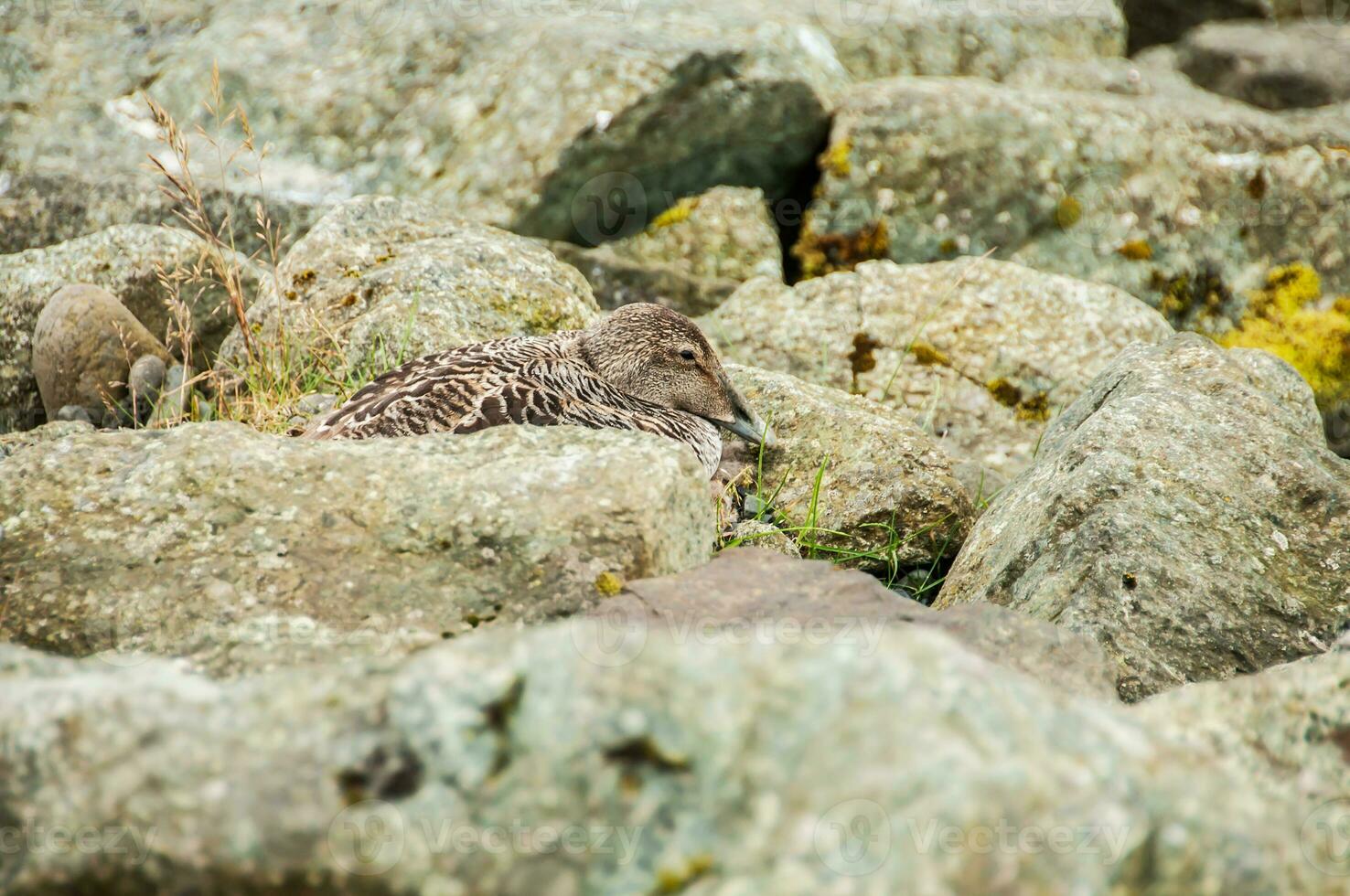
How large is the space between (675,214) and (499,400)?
13.1 ft

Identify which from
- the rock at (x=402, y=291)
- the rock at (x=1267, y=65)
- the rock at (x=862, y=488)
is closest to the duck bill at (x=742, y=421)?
the rock at (x=862, y=488)

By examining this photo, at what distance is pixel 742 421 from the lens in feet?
20.1

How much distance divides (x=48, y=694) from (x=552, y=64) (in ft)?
23.2

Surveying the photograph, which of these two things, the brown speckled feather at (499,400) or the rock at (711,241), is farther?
the rock at (711,241)

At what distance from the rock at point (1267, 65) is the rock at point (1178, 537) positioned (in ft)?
30.8

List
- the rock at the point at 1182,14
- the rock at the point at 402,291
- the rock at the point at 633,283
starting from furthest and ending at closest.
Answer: the rock at the point at 1182,14 < the rock at the point at 633,283 < the rock at the point at 402,291

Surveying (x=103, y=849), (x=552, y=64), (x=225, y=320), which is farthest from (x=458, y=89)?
(x=103, y=849)

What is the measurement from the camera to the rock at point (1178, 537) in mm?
4281

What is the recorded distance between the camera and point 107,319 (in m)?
6.65

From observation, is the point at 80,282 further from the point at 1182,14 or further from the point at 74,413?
the point at 1182,14
